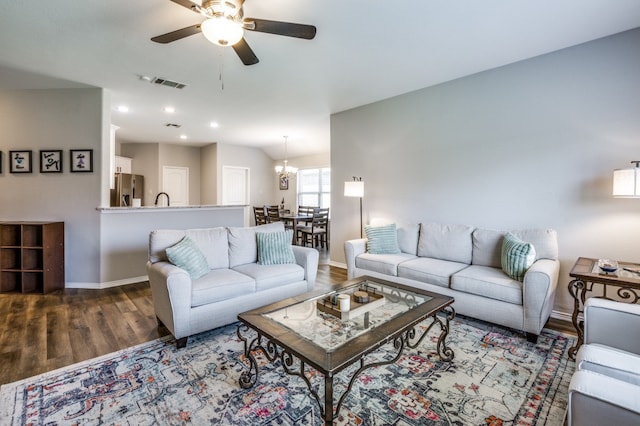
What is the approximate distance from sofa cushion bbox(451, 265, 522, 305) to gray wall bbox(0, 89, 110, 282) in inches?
176

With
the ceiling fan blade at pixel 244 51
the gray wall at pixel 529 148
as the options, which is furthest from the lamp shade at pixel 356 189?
the ceiling fan blade at pixel 244 51

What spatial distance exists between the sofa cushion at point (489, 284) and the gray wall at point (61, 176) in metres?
4.47

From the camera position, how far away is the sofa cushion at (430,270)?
2975 mm

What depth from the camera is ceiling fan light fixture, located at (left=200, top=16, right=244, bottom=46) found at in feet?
5.78

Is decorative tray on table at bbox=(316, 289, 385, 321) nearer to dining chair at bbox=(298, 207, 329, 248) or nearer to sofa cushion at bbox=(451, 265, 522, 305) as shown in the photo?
sofa cushion at bbox=(451, 265, 522, 305)

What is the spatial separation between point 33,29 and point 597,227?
5.36m

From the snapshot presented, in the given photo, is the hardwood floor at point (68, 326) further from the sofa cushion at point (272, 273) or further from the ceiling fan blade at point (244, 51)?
the ceiling fan blade at point (244, 51)

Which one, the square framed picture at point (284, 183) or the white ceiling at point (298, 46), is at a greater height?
the white ceiling at point (298, 46)

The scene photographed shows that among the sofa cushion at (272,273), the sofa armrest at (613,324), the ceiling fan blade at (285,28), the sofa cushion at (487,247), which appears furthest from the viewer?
the sofa cushion at (487,247)

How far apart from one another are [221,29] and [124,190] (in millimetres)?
6508

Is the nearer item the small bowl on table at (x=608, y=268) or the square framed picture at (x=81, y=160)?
the small bowl on table at (x=608, y=268)

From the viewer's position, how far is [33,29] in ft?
8.28

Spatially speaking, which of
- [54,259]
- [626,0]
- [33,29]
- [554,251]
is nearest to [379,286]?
[554,251]

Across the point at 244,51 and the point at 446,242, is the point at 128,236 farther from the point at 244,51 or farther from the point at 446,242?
the point at 446,242
